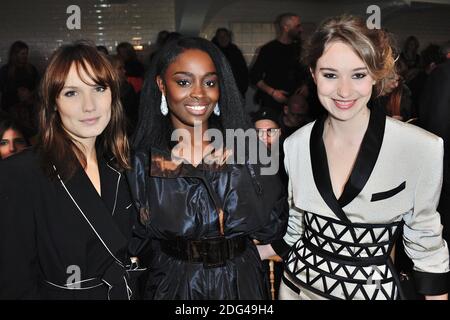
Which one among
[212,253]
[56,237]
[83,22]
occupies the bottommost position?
[212,253]

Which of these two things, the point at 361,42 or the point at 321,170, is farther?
the point at 321,170

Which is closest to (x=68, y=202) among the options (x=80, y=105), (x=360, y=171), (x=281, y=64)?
(x=80, y=105)

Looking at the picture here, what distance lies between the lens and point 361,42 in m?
1.77

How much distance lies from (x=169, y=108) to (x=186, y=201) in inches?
16.2

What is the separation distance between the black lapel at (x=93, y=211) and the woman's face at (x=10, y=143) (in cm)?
128

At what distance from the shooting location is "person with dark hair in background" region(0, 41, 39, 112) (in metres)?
6.10

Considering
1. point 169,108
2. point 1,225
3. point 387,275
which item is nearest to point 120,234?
A: point 1,225

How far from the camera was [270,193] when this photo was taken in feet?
6.81

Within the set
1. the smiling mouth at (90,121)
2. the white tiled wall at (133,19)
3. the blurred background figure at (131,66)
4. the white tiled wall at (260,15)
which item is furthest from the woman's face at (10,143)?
the white tiled wall at (260,15)

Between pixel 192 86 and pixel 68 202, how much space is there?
65cm

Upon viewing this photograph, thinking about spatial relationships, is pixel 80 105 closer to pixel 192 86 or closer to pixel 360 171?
pixel 192 86

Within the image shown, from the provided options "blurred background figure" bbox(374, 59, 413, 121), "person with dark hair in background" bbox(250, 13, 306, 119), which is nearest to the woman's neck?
"blurred background figure" bbox(374, 59, 413, 121)

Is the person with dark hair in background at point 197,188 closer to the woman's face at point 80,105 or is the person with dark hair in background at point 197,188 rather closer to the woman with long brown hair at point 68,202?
the woman with long brown hair at point 68,202
